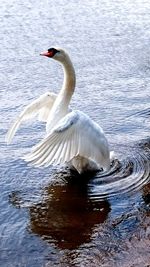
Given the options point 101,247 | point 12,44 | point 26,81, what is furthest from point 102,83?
point 101,247

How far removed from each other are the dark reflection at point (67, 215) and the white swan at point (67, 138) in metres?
0.35

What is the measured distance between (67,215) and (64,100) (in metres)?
1.76

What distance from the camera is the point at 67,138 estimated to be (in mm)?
6996

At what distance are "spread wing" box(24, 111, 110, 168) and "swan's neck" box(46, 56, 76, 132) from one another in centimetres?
67

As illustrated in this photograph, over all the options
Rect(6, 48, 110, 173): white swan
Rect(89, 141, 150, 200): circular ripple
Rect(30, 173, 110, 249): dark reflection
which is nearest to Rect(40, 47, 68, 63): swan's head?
Rect(6, 48, 110, 173): white swan

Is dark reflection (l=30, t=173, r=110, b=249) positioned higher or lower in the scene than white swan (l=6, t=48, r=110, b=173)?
lower

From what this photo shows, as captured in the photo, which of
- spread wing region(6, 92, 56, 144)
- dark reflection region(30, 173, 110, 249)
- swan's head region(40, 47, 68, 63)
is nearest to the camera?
dark reflection region(30, 173, 110, 249)

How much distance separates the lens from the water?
6090 mm

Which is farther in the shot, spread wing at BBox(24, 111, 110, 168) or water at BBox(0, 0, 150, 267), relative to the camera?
spread wing at BBox(24, 111, 110, 168)

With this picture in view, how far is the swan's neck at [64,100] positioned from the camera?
7.79 meters

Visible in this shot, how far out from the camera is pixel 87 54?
12.4m

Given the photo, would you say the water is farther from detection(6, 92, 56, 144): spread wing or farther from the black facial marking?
the black facial marking

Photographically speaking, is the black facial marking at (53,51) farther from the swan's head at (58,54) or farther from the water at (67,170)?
the water at (67,170)

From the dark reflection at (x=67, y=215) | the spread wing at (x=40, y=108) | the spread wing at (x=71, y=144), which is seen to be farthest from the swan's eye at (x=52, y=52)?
the dark reflection at (x=67, y=215)
